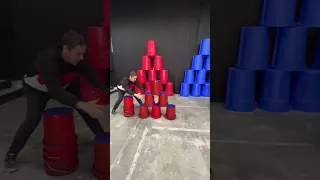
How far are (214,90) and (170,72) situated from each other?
30.3 inches

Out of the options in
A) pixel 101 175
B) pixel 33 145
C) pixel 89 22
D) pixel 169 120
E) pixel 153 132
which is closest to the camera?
pixel 89 22

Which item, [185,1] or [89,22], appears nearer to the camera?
[89,22]

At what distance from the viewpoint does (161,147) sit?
1.67 meters

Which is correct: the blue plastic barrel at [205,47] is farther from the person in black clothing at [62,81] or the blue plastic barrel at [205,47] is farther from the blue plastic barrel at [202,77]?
the person in black clothing at [62,81]

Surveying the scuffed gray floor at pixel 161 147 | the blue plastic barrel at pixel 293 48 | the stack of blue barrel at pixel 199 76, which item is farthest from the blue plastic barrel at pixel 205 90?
the blue plastic barrel at pixel 293 48

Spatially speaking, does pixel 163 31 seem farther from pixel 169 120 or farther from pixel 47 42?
pixel 47 42

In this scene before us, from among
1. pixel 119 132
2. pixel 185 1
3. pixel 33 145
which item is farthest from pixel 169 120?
pixel 185 1

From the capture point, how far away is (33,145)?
34.9 inches

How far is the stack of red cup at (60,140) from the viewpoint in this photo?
0.78 metres

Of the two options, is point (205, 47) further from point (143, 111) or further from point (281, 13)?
point (143, 111)

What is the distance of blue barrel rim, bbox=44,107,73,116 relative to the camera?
0.77 meters

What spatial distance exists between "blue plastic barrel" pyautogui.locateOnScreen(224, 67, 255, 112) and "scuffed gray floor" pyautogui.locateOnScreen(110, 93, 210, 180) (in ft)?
0.98

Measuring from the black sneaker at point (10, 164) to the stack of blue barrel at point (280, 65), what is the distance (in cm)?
202

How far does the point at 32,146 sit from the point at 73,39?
0.46 meters
